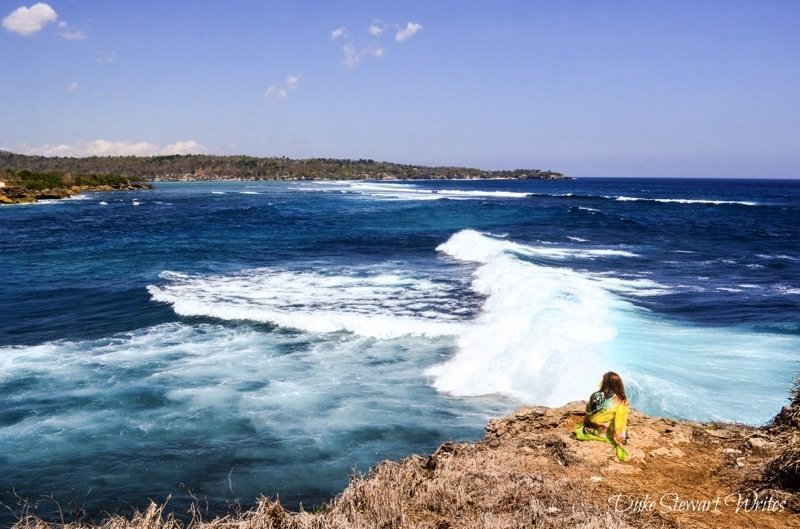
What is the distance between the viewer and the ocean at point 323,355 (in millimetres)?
9961

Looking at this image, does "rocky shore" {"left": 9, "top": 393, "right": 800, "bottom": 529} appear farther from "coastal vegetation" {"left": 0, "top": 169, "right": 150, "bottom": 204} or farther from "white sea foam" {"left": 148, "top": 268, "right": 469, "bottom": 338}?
"coastal vegetation" {"left": 0, "top": 169, "right": 150, "bottom": 204}

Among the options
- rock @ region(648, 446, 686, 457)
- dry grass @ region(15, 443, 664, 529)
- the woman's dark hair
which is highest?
the woman's dark hair

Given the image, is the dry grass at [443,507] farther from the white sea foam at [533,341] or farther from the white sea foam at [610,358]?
the white sea foam at [533,341]

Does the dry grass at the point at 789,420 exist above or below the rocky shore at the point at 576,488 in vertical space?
above

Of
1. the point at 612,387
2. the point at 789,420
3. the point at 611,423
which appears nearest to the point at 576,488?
the point at 611,423

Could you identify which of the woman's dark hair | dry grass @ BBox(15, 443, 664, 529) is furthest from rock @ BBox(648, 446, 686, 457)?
dry grass @ BBox(15, 443, 664, 529)

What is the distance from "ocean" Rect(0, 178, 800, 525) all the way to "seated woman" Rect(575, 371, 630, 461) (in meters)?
3.17

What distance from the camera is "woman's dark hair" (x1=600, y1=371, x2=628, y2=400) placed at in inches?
285

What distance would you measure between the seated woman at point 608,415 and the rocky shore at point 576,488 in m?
0.14

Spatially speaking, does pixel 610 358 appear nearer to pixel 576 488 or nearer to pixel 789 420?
pixel 789 420

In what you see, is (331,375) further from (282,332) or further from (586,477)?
(586,477)

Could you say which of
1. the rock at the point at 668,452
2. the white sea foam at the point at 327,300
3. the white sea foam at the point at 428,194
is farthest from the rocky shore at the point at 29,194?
the rock at the point at 668,452

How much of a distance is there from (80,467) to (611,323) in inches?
520

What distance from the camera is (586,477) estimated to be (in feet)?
21.0
